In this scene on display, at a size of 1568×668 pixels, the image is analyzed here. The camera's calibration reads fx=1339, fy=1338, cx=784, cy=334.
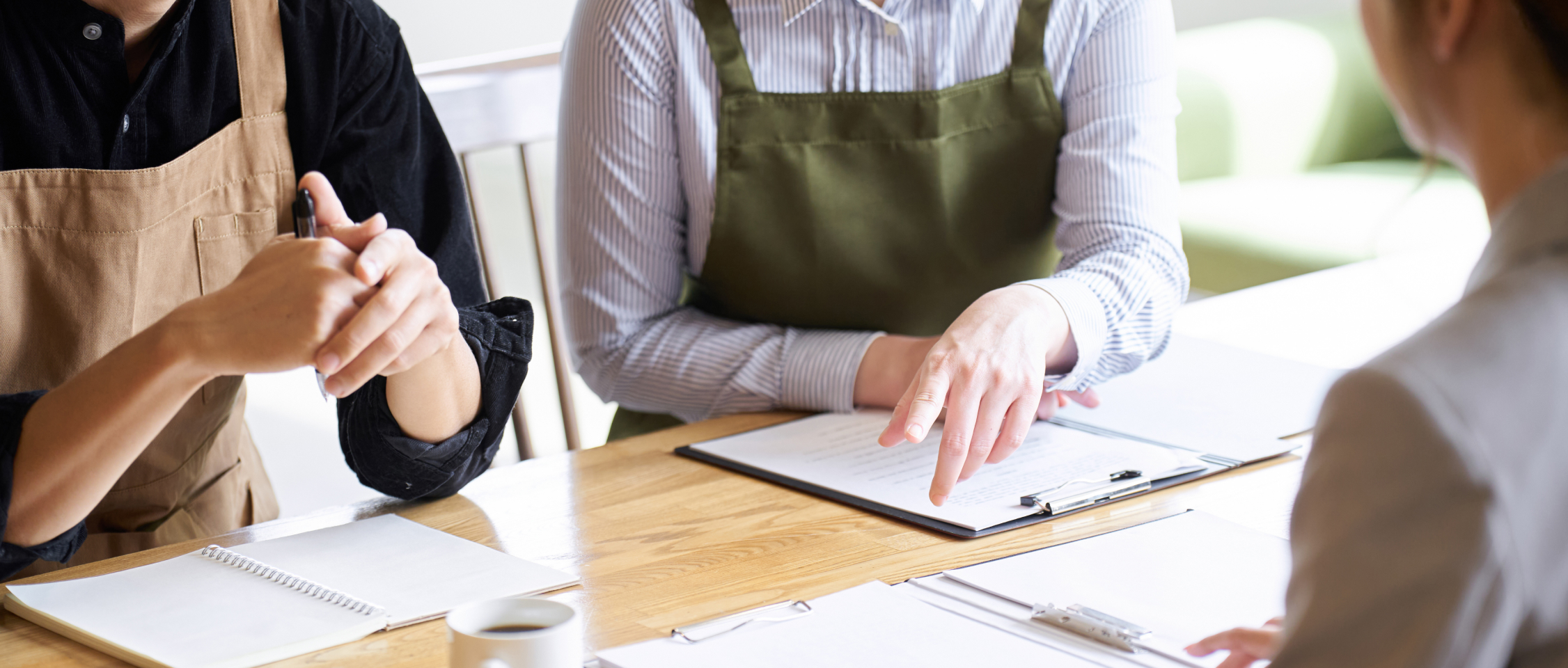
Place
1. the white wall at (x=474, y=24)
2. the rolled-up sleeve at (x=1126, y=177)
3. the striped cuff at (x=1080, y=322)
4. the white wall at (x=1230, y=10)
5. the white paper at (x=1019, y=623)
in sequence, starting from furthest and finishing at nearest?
the white wall at (x=1230, y=10), the white wall at (x=474, y=24), the rolled-up sleeve at (x=1126, y=177), the striped cuff at (x=1080, y=322), the white paper at (x=1019, y=623)

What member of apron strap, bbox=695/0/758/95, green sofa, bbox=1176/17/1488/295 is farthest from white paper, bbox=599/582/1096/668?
green sofa, bbox=1176/17/1488/295

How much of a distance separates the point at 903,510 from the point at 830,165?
0.53m

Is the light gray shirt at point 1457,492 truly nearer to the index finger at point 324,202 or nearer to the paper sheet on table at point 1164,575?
the paper sheet on table at point 1164,575

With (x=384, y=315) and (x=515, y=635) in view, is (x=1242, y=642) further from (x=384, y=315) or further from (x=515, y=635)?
(x=384, y=315)

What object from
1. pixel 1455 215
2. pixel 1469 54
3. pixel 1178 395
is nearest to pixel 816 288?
pixel 1178 395

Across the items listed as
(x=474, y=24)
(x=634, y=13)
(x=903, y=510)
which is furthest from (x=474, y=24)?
(x=903, y=510)

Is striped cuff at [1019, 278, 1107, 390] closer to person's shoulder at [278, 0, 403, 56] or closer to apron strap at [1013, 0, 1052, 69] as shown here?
apron strap at [1013, 0, 1052, 69]

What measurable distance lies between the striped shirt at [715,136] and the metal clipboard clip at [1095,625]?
59 centimetres

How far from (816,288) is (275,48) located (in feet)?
1.90

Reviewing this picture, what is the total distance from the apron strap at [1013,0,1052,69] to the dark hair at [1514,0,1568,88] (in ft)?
3.12

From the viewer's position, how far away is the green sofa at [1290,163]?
3.07m

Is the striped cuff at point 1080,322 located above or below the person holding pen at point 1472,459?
below

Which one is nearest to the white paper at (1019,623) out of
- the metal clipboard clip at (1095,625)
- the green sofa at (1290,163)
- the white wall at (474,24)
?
the metal clipboard clip at (1095,625)

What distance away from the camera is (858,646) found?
0.75m
